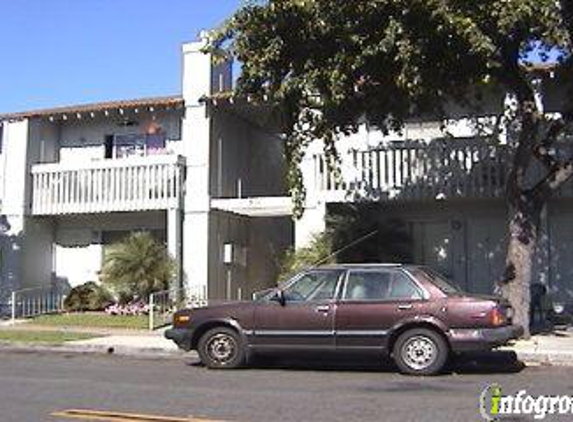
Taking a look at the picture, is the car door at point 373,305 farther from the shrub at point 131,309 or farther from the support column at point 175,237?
the support column at point 175,237

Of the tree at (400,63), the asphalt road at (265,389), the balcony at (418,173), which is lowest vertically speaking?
the asphalt road at (265,389)

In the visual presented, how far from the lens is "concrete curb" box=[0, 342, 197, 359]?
1642cm

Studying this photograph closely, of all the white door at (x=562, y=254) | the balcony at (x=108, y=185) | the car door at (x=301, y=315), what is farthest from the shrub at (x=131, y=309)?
the white door at (x=562, y=254)

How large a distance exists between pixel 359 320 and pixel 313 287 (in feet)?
3.11

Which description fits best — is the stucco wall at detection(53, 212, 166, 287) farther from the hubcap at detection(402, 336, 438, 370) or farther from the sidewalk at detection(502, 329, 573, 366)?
the hubcap at detection(402, 336, 438, 370)

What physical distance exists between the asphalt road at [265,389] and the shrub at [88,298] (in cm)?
889

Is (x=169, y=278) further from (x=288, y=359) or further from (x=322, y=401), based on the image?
(x=322, y=401)

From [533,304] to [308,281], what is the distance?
27.2ft

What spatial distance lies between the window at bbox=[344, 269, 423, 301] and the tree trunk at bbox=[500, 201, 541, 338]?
3921 mm

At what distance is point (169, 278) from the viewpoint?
2366cm

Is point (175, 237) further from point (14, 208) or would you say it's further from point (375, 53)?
point (375, 53)

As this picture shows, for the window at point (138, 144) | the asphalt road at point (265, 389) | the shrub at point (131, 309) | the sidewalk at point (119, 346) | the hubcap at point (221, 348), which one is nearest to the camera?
the asphalt road at point (265, 389)

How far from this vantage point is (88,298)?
24.8 meters

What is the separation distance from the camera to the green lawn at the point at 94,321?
21578mm
